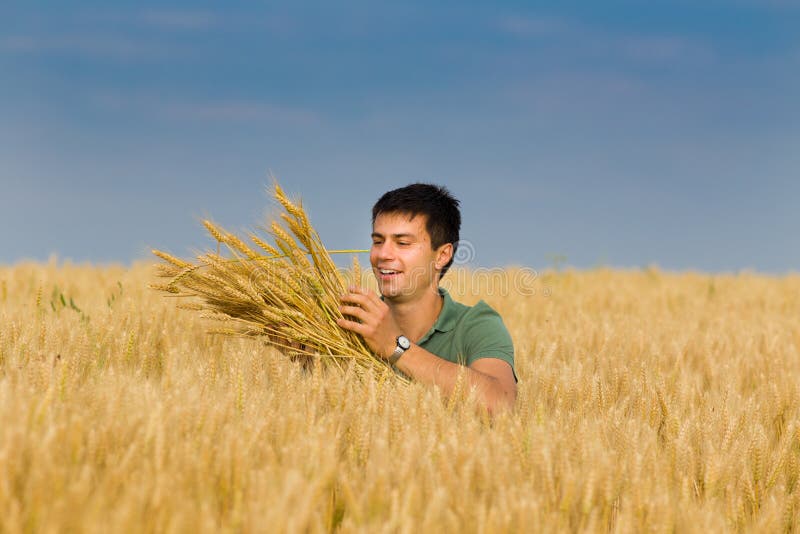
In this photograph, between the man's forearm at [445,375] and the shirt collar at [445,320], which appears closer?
the man's forearm at [445,375]

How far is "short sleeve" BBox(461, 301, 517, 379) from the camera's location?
2.98 m

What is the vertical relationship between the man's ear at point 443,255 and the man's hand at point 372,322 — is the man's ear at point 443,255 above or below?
above

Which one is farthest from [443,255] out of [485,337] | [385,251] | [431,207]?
[485,337]

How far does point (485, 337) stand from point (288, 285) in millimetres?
895

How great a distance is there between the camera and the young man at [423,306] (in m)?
2.74

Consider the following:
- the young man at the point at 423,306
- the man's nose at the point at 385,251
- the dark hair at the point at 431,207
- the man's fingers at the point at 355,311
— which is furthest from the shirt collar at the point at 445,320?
the man's fingers at the point at 355,311

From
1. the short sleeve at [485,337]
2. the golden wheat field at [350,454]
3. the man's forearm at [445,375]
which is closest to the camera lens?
the golden wheat field at [350,454]

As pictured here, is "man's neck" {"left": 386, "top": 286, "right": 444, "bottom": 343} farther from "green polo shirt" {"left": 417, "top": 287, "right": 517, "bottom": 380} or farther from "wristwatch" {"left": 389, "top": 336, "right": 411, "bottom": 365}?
"wristwatch" {"left": 389, "top": 336, "right": 411, "bottom": 365}

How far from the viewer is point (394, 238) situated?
3.16m

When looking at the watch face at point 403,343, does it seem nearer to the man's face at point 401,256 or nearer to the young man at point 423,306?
the young man at point 423,306

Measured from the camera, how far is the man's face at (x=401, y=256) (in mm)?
3086

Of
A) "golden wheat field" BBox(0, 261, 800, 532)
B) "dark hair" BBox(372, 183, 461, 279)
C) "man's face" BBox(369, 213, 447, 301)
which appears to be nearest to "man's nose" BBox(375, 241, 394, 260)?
"man's face" BBox(369, 213, 447, 301)

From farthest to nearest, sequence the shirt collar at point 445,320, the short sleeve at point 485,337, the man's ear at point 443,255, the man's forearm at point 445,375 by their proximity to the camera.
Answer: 1. the man's ear at point 443,255
2. the shirt collar at point 445,320
3. the short sleeve at point 485,337
4. the man's forearm at point 445,375

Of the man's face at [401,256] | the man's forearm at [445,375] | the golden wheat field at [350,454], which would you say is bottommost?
the golden wheat field at [350,454]
